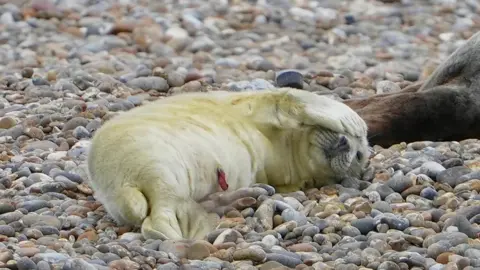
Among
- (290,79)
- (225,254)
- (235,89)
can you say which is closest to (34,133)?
(235,89)

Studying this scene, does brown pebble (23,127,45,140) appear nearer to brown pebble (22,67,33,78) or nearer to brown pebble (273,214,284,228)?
brown pebble (22,67,33,78)

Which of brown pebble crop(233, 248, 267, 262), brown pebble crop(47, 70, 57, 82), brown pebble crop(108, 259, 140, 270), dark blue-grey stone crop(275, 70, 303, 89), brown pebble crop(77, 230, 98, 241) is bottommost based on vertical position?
dark blue-grey stone crop(275, 70, 303, 89)

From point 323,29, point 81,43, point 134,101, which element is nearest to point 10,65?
point 81,43

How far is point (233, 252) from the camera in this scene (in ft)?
14.5

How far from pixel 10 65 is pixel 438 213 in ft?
15.7

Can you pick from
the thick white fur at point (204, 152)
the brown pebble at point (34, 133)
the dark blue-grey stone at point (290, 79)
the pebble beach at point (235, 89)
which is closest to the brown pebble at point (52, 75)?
the pebble beach at point (235, 89)

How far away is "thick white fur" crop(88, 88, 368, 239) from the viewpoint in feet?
15.3

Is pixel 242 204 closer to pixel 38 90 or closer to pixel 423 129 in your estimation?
pixel 423 129

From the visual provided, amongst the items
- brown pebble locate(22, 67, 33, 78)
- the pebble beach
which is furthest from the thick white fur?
brown pebble locate(22, 67, 33, 78)

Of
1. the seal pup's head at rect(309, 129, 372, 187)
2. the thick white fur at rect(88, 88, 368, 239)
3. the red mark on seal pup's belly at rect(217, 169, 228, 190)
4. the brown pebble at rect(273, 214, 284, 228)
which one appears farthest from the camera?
the seal pup's head at rect(309, 129, 372, 187)

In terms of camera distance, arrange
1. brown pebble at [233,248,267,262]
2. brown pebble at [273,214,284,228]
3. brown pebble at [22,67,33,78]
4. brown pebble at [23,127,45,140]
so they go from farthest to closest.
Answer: brown pebble at [22,67,33,78], brown pebble at [23,127,45,140], brown pebble at [273,214,284,228], brown pebble at [233,248,267,262]

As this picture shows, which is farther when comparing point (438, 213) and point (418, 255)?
point (438, 213)

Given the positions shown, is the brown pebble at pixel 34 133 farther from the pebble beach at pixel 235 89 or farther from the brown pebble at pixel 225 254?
the brown pebble at pixel 225 254

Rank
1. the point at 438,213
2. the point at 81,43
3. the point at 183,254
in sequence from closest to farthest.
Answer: the point at 183,254
the point at 438,213
the point at 81,43
